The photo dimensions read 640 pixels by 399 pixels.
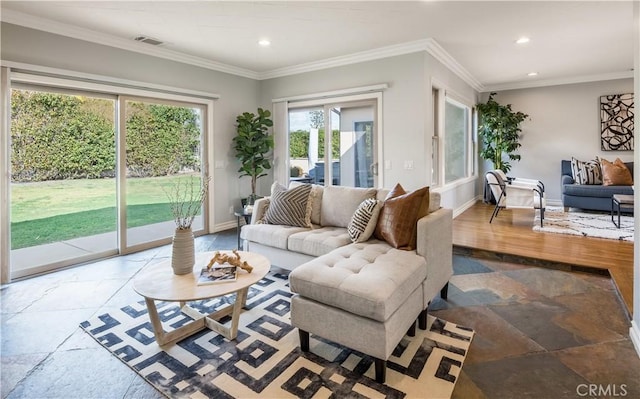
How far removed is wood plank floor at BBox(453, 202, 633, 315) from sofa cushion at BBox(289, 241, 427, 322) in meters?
1.80

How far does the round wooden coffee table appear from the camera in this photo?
80.2 inches

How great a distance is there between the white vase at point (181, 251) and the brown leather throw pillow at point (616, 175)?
697 cm

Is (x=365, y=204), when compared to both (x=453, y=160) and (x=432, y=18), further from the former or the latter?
(x=453, y=160)

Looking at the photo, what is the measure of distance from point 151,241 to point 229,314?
2.59 m

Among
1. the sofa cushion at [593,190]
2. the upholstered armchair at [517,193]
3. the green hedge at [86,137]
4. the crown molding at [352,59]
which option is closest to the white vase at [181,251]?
the green hedge at [86,137]

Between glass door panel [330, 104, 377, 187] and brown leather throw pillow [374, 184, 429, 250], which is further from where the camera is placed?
glass door panel [330, 104, 377, 187]

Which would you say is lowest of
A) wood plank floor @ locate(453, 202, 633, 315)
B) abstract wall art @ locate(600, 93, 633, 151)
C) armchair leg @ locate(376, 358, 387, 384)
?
armchair leg @ locate(376, 358, 387, 384)

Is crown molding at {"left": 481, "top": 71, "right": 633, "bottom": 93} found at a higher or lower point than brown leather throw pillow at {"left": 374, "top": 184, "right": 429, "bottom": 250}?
higher

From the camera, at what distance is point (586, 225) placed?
506 centimetres

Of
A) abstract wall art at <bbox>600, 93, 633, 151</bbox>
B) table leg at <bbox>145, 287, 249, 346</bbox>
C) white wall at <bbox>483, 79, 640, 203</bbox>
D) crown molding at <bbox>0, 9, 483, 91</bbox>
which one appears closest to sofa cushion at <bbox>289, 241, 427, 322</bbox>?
table leg at <bbox>145, 287, 249, 346</bbox>

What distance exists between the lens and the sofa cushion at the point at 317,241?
2.97 meters

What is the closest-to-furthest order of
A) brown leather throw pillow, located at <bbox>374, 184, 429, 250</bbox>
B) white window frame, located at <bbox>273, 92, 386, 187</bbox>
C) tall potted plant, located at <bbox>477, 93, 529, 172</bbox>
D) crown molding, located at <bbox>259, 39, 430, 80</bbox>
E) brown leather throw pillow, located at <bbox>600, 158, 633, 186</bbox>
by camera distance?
brown leather throw pillow, located at <bbox>374, 184, 429, 250</bbox>
crown molding, located at <bbox>259, 39, 430, 80</bbox>
white window frame, located at <bbox>273, 92, 386, 187</bbox>
brown leather throw pillow, located at <bbox>600, 158, 633, 186</bbox>
tall potted plant, located at <bbox>477, 93, 529, 172</bbox>

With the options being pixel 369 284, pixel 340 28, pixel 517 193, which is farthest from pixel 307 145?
pixel 369 284

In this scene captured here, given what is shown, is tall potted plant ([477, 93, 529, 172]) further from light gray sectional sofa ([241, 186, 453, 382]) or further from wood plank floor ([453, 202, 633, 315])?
light gray sectional sofa ([241, 186, 453, 382])
